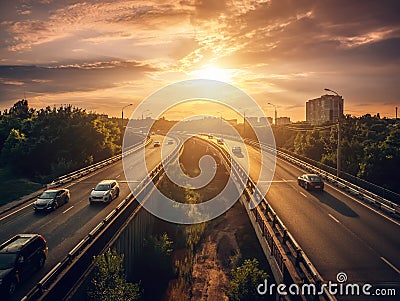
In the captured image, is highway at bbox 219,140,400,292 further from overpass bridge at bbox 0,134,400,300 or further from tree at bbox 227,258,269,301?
tree at bbox 227,258,269,301

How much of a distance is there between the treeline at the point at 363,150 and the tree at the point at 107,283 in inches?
1210

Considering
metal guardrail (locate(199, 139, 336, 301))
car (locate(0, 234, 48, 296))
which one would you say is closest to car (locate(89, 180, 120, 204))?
car (locate(0, 234, 48, 296))

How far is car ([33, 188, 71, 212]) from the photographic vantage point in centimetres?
2625

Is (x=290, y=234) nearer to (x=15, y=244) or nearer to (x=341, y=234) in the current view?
(x=341, y=234)

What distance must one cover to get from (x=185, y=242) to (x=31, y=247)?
2041 cm

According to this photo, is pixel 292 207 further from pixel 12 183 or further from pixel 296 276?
pixel 12 183

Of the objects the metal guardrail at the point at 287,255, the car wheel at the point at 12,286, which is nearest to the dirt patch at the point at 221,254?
→ the metal guardrail at the point at 287,255

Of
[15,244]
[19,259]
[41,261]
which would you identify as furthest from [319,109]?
[19,259]

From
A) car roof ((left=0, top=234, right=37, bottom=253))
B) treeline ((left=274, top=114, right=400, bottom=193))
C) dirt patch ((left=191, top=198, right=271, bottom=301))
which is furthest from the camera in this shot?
treeline ((left=274, top=114, right=400, bottom=193))

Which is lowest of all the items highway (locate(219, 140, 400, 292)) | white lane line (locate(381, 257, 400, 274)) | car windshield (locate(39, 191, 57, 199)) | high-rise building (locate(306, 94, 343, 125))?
white lane line (locate(381, 257, 400, 274))

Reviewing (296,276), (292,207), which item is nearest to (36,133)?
(292,207)

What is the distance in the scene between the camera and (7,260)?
574 inches

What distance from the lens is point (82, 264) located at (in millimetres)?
15297

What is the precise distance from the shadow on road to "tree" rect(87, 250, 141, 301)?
53.2ft
